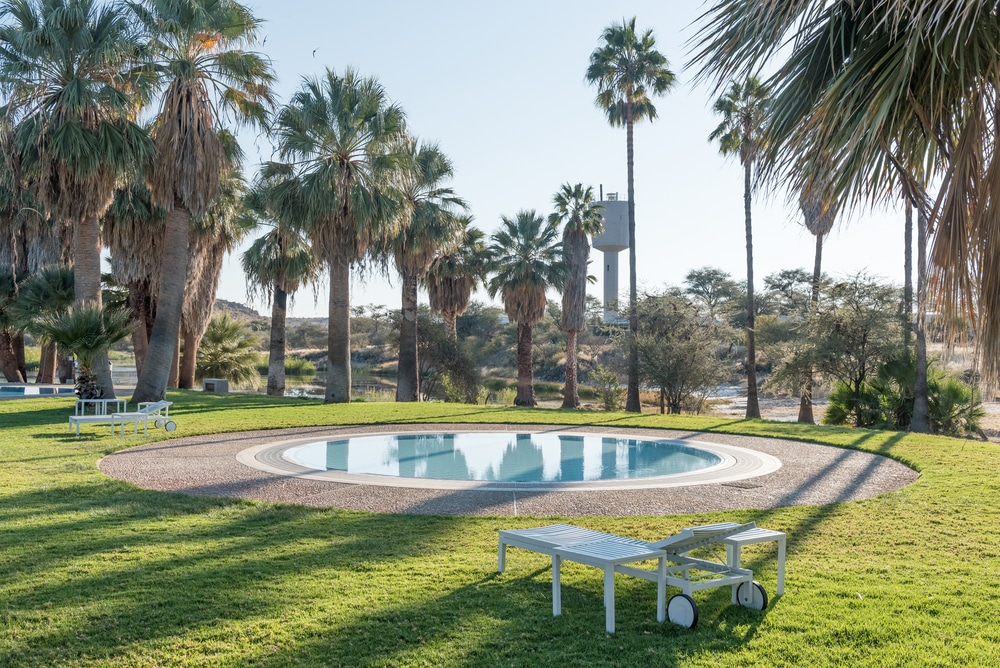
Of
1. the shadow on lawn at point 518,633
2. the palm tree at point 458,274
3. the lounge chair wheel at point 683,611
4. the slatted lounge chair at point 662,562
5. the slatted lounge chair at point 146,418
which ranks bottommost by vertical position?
the shadow on lawn at point 518,633

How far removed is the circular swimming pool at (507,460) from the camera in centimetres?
1023

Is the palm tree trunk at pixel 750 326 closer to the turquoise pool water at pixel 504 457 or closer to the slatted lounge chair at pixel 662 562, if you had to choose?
the turquoise pool water at pixel 504 457

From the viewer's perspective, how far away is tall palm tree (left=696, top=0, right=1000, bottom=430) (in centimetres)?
333

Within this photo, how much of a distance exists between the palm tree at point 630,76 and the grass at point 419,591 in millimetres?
21195

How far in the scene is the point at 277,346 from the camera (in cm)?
2825

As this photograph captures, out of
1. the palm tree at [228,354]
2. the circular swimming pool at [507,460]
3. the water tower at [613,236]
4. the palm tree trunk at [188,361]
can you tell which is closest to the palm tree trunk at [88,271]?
the circular swimming pool at [507,460]

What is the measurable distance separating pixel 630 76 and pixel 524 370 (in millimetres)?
11909

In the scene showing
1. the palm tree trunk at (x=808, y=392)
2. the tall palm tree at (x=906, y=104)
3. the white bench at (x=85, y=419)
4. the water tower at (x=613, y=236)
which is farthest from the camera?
the water tower at (x=613, y=236)

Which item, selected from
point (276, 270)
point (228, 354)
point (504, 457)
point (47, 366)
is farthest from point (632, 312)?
point (47, 366)

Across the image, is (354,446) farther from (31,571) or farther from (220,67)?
(220,67)

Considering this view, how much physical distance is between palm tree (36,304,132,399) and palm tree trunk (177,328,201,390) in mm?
9843

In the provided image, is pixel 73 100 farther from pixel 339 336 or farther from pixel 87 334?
pixel 339 336

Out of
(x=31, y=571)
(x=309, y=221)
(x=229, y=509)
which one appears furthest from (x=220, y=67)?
(x=31, y=571)

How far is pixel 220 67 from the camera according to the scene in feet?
62.2
